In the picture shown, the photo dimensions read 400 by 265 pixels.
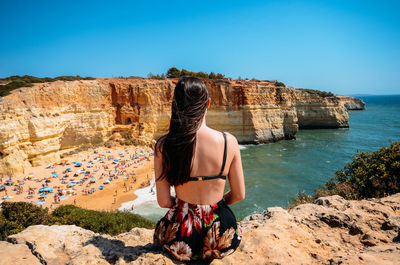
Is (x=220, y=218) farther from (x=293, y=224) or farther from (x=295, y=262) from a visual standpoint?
(x=293, y=224)

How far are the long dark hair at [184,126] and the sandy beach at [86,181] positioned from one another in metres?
13.2

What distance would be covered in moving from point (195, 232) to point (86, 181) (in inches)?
699

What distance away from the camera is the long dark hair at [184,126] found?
1.72 metres

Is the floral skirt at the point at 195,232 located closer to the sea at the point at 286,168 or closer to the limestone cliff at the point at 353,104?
the sea at the point at 286,168

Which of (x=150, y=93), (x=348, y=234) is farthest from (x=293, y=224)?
(x=150, y=93)

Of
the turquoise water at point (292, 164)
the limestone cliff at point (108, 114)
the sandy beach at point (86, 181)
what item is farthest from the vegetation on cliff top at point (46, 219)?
the limestone cliff at point (108, 114)

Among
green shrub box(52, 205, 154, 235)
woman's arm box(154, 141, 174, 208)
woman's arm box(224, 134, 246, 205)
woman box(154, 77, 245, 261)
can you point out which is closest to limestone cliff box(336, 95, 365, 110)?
green shrub box(52, 205, 154, 235)

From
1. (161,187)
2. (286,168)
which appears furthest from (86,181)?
(286,168)

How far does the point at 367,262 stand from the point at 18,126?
2184 cm

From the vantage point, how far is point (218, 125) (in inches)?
1179

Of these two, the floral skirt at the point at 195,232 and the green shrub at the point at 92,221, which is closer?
the floral skirt at the point at 195,232

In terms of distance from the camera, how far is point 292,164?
21969 millimetres

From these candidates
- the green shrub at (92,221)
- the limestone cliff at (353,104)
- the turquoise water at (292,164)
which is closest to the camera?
the green shrub at (92,221)

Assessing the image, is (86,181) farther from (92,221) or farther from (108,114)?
(92,221)
